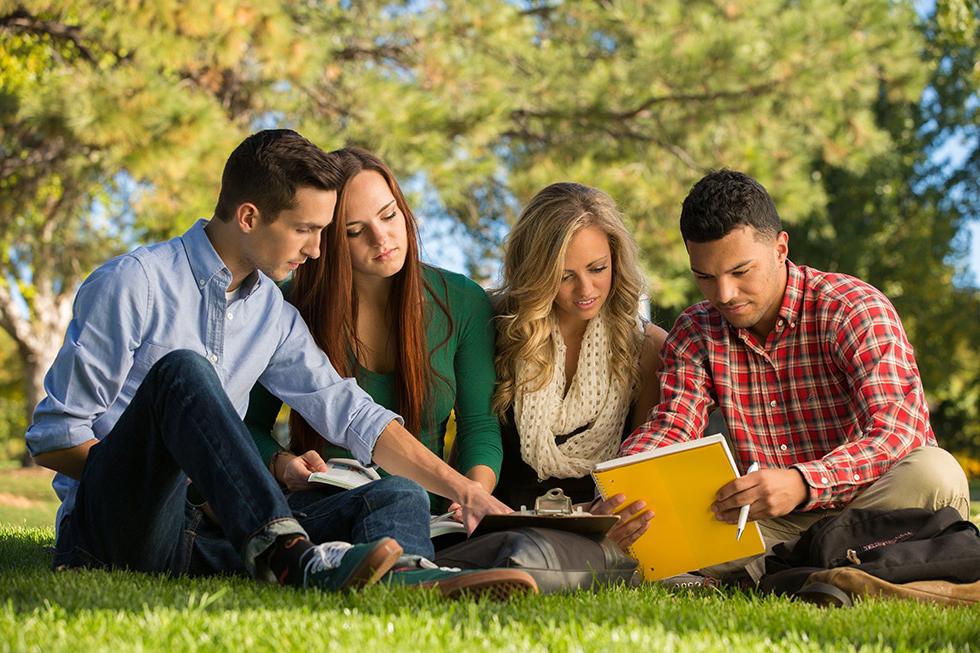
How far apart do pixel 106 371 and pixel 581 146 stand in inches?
410

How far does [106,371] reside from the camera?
11.2 ft

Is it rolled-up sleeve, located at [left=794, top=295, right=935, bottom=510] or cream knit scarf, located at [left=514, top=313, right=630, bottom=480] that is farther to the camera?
cream knit scarf, located at [left=514, top=313, right=630, bottom=480]

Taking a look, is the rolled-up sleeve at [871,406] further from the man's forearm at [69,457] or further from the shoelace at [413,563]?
the man's forearm at [69,457]

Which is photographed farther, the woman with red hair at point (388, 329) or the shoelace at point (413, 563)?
the woman with red hair at point (388, 329)

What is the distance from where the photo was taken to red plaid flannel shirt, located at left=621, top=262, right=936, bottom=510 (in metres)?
3.95

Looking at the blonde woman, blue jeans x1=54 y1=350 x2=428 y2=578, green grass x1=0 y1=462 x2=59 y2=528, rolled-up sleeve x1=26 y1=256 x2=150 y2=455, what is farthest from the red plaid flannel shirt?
green grass x1=0 y1=462 x2=59 y2=528

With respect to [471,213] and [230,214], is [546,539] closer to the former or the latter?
[230,214]

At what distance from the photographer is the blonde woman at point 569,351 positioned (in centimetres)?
443

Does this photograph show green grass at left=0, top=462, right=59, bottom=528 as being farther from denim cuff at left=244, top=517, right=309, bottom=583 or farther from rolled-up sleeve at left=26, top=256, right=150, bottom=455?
denim cuff at left=244, top=517, right=309, bottom=583

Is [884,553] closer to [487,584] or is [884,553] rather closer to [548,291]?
[487,584]

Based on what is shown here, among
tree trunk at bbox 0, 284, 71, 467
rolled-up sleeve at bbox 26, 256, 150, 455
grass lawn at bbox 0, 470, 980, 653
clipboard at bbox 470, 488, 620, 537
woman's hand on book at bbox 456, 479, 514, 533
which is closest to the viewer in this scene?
grass lawn at bbox 0, 470, 980, 653

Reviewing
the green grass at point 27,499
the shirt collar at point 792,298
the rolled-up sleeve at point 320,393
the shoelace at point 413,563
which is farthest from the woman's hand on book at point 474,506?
the green grass at point 27,499

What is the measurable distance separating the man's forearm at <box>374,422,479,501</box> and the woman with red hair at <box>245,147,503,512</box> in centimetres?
46

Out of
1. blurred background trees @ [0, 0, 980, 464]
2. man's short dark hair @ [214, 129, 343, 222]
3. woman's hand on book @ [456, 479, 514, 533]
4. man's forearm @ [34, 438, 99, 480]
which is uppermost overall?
blurred background trees @ [0, 0, 980, 464]
